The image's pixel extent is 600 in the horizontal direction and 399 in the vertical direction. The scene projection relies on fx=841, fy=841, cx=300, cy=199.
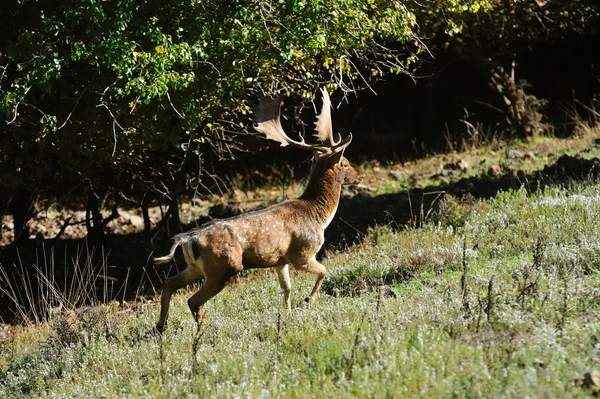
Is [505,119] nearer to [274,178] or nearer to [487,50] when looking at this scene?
[487,50]

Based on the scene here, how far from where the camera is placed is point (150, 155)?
47.1ft

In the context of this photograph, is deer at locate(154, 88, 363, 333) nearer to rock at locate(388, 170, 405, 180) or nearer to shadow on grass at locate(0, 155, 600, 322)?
shadow on grass at locate(0, 155, 600, 322)

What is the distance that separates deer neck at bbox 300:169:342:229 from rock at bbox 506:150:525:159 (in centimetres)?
796

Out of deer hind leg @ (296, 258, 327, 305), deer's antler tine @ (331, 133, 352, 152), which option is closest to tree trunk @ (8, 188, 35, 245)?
deer's antler tine @ (331, 133, 352, 152)

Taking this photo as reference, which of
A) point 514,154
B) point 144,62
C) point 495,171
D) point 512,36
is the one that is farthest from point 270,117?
point 512,36

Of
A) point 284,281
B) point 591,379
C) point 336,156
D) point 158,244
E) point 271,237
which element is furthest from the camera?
point 158,244

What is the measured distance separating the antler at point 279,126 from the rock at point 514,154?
291 inches

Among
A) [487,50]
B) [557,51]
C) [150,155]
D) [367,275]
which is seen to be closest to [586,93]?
[557,51]

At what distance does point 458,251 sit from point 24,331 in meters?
5.49

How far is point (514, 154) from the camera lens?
56.1 feet

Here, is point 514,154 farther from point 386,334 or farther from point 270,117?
point 386,334

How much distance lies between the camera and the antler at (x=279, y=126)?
10.3 m

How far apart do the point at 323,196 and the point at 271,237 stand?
137 cm

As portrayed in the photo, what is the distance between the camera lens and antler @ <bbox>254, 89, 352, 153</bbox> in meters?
10.3
